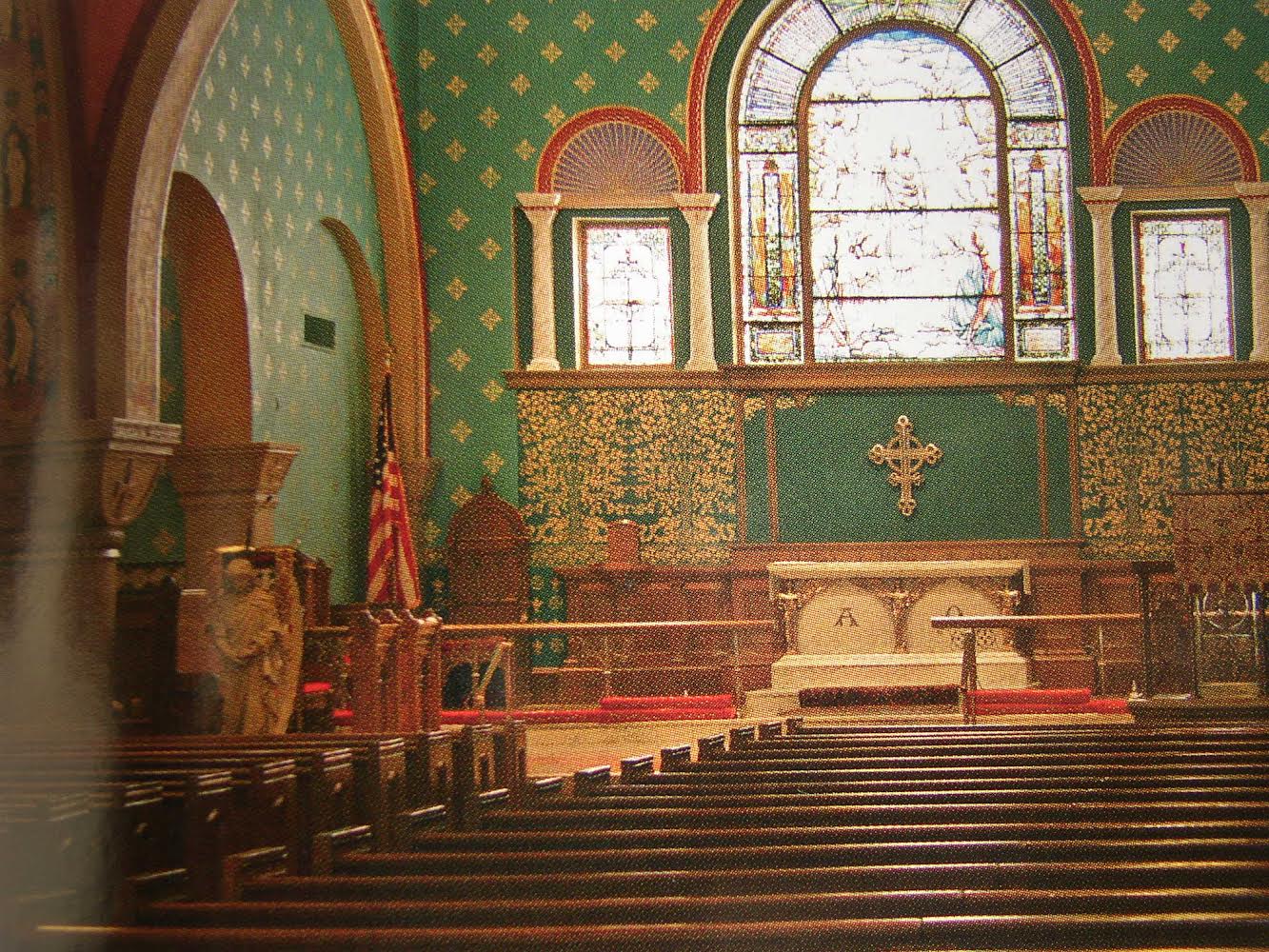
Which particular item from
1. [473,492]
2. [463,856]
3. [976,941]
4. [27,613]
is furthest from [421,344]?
[976,941]

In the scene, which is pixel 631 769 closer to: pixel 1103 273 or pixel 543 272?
pixel 543 272

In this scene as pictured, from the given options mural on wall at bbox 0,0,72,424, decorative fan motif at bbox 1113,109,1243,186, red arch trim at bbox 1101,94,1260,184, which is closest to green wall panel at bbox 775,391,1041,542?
decorative fan motif at bbox 1113,109,1243,186

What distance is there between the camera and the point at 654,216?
543 inches

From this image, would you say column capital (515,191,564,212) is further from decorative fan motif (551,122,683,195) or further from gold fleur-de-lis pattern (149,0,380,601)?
gold fleur-de-lis pattern (149,0,380,601)

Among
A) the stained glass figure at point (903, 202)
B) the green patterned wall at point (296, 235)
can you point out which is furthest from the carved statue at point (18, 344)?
the stained glass figure at point (903, 202)

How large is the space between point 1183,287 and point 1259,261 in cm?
66

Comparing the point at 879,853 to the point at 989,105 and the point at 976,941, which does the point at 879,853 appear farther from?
the point at 989,105

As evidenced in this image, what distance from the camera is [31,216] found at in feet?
25.1

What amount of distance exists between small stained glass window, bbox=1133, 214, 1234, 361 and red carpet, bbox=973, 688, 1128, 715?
3.94 meters

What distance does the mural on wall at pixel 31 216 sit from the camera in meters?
7.53

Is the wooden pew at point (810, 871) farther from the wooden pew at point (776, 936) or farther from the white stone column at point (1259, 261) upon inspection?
the white stone column at point (1259, 261)

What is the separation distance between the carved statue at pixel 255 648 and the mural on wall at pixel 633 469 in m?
5.41

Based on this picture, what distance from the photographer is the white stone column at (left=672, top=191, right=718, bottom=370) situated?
44.5 feet

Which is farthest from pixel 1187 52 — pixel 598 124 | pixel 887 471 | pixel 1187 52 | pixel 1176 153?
pixel 598 124
